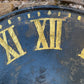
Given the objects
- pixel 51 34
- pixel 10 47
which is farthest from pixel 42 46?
pixel 10 47

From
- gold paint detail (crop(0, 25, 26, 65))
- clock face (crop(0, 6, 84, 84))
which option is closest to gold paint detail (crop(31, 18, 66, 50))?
clock face (crop(0, 6, 84, 84))

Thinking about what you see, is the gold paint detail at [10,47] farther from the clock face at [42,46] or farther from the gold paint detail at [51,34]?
the gold paint detail at [51,34]

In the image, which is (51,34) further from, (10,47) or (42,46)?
(10,47)

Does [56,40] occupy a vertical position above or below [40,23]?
below

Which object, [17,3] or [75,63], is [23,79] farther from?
[17,3]

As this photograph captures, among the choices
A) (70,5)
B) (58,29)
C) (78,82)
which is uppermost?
(70,5)

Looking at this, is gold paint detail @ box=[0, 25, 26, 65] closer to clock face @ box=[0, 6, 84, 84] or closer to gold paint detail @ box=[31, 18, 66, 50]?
clock face @ box=[0, 6, 84, 84]

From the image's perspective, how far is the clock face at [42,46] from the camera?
103 centimetres

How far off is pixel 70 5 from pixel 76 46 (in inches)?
11.3

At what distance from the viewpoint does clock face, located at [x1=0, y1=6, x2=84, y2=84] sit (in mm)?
1030

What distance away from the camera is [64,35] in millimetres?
1039

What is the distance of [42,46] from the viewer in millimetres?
1052

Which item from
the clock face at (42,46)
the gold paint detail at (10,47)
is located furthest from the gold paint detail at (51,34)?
the gold paint detail at (10,47)

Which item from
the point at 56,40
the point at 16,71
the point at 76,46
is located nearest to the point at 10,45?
the point at 16,71
